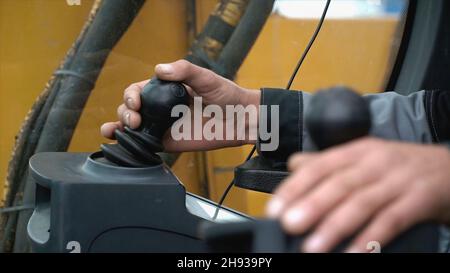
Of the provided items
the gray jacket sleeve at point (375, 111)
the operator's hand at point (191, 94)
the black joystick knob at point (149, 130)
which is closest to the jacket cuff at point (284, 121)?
the gray jacket sleeve at point (375, 111)

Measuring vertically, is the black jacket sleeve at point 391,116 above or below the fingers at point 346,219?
below

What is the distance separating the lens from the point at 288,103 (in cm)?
121

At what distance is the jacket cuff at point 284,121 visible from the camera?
→ 1.19 meters

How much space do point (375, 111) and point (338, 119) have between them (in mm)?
596

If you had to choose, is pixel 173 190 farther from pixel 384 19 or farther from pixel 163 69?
pixel 384 19

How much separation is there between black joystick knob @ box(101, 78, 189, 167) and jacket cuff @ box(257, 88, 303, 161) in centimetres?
25

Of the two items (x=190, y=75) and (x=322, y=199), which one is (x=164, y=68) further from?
(x=322, y=199)

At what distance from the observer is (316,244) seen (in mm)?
457

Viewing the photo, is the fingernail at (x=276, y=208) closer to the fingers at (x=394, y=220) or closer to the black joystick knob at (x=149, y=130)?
the fingers at (x=394, y=220)

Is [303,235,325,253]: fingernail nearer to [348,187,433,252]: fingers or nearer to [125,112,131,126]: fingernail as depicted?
[348,187,433,252]: fingers

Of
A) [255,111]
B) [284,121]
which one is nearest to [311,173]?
[284,121]

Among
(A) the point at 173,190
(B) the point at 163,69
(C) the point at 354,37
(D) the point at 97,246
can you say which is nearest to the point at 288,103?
(B) the point at 163,69

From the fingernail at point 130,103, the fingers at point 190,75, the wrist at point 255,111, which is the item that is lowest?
the wrist at point 255,111

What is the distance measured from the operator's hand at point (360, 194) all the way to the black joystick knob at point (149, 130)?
1.74ft
